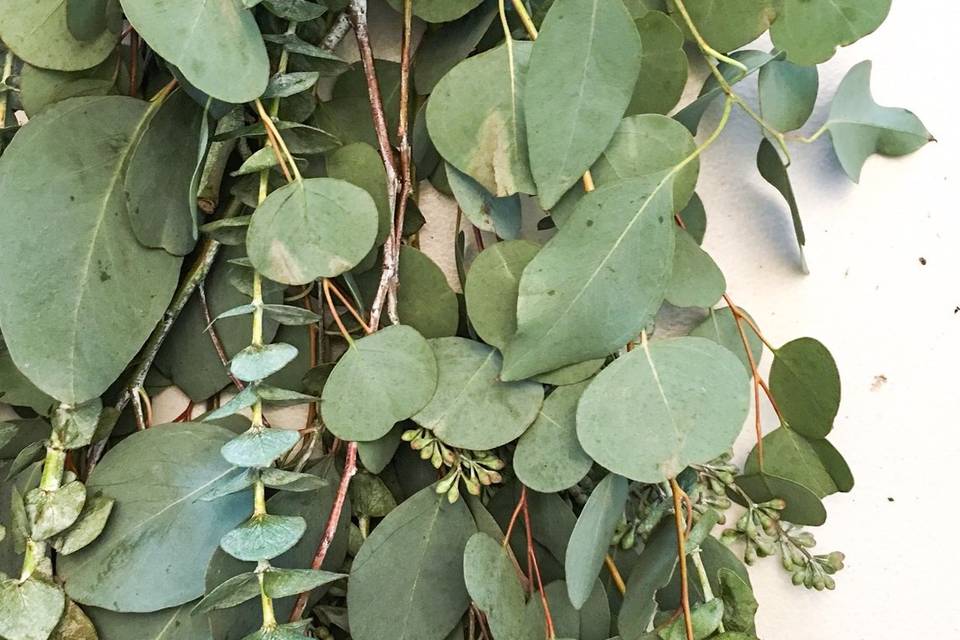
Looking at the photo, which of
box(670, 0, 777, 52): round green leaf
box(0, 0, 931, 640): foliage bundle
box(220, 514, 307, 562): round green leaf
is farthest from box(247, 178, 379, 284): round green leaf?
box(670, 0, 777, 52): round green leaf

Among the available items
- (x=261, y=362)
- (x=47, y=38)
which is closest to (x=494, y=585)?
(x=261, y=362)

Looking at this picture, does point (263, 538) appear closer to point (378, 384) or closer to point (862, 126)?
point (378, 384)

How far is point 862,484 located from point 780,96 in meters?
0.25

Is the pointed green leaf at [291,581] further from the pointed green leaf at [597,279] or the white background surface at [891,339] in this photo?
the white background surface at [891,339]

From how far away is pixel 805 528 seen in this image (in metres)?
0.50

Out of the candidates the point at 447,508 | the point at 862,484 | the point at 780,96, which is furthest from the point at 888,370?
the point at 447,508

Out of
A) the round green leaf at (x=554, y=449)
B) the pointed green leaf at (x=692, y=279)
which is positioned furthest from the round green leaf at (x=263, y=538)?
the pointed green leaf at (x=692, y=279)

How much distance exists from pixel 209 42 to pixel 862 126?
0.38m

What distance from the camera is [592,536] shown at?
401mm

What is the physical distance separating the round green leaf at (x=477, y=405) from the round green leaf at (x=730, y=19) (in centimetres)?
22

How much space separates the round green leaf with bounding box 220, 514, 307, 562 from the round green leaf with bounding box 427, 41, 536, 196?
0.19 m

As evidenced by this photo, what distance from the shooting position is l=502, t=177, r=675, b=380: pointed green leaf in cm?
39

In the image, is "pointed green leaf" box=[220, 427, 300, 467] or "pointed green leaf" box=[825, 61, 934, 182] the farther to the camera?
"pointed green leaf" box=[825, 61, 934, 182]

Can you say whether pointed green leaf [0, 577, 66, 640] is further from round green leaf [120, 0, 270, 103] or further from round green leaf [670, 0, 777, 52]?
round green leaf [670, 0, 777, 52]
